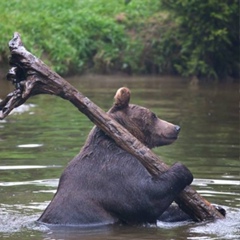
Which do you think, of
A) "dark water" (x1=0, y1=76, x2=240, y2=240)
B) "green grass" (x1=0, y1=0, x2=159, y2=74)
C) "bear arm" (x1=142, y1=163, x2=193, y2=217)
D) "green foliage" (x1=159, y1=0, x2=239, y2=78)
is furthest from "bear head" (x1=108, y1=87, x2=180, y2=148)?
"green foliage" (x1=159, y1=0, x2=239, y2=78)

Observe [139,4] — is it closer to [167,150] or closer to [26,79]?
[167,150]

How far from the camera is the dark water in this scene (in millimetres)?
8664

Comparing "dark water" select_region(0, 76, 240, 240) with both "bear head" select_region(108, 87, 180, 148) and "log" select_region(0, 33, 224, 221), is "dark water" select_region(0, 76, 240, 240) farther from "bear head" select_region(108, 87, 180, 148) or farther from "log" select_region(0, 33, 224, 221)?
"bear head" select_region(108, 87, 180, 148)

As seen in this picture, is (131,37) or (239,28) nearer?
(239,28)

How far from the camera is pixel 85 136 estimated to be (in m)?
14.4

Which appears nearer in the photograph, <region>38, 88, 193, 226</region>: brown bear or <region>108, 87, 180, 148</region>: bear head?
<region>38, 88, 193, 226</region>: brown bear

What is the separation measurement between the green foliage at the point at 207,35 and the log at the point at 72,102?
14.5 metres

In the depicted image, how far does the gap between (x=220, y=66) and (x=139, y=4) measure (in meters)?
3.73

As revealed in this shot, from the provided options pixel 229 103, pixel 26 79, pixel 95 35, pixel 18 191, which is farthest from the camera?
pixel 95 35

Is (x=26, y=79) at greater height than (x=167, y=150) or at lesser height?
greater

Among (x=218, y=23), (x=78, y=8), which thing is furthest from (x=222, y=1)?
(x=78, y=8)

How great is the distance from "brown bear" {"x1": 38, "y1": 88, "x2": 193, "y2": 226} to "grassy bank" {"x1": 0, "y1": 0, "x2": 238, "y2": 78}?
1396cm

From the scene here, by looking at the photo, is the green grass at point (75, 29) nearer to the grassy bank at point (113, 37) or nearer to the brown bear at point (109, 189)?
the grassy bank at point (113, 37)

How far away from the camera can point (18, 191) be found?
10461 millimetres
